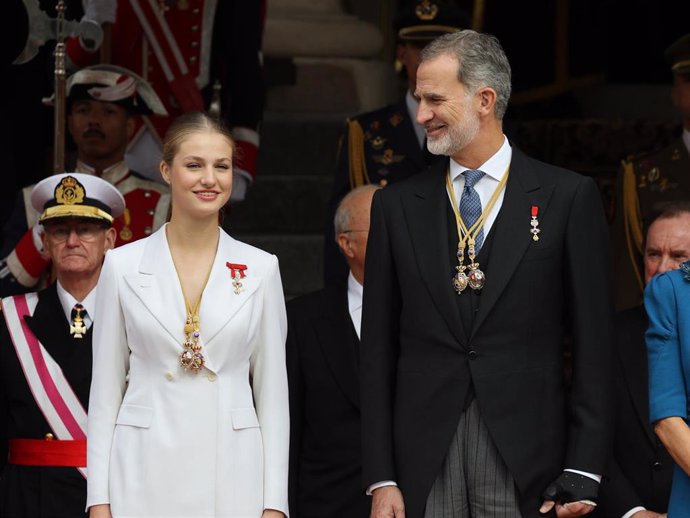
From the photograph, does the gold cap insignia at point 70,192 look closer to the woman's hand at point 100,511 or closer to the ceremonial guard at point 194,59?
the ceremonial guard at point 194,59

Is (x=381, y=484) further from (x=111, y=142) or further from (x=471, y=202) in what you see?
(x=111, y=142)

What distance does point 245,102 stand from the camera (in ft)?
21.6

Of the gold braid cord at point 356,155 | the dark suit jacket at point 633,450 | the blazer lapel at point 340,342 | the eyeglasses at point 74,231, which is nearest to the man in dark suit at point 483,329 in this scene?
the dark suit jacket at point 633,450

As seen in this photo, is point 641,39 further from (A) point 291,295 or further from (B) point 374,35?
(A) point 291,295

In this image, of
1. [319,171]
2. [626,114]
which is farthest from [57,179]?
[626,114]

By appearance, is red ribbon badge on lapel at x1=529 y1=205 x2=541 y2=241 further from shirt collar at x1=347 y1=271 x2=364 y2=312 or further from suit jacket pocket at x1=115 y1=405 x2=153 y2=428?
shirt collar at x1=347 y1=271 x2=364 y2=312

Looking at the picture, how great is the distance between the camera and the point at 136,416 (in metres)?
4.24

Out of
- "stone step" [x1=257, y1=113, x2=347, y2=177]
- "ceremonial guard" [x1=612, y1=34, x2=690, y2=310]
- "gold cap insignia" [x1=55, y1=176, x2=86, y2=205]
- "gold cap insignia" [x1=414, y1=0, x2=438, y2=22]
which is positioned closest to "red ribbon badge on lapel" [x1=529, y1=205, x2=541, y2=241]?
"gold cap insignia" [x1=55, y1=176, x2=86, y2=205]

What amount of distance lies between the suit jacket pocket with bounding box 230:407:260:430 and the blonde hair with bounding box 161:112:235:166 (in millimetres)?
635

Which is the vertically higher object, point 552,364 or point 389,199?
point 389,199

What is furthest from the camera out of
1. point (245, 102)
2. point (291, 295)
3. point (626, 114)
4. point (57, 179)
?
point (626, 114)

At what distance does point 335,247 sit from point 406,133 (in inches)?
21.9

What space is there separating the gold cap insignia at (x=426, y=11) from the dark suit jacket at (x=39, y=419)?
193cm

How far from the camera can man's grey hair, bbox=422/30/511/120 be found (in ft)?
14.1
